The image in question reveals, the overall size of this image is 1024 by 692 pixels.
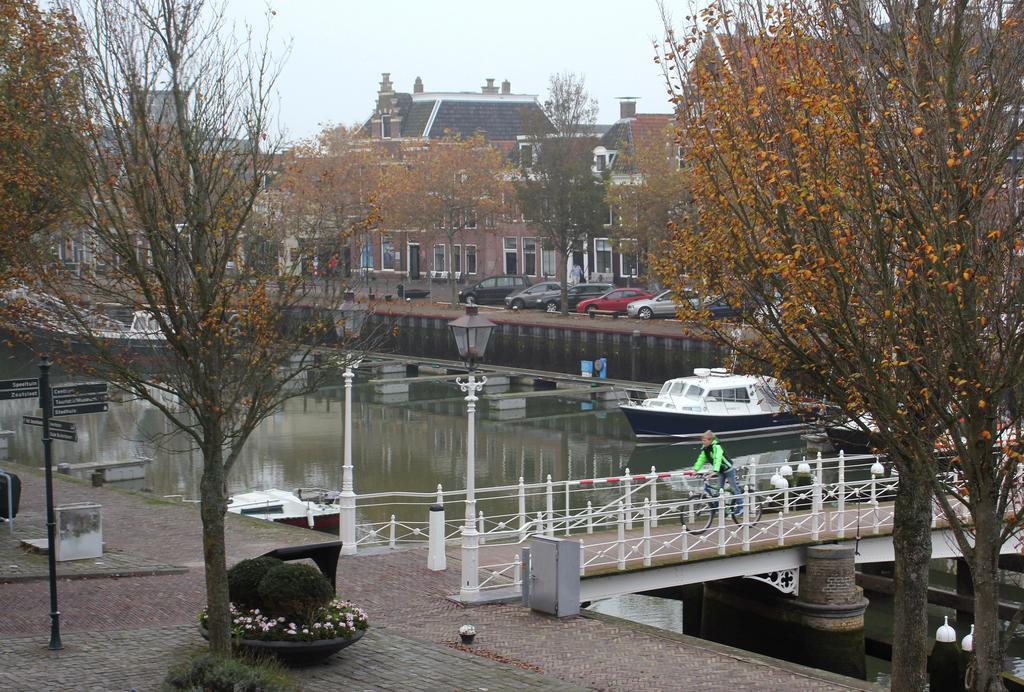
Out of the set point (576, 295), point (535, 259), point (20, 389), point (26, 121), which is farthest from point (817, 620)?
point (535, 259)

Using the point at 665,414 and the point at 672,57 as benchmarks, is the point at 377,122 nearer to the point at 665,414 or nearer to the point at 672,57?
the point at 665,414

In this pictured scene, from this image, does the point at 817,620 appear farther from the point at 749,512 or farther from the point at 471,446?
the point at 471,446

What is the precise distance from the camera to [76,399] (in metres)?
15.3

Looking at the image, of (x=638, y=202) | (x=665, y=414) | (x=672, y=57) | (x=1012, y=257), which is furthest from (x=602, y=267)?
(x=1012, y=257)

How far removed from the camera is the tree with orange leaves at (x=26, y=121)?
16.9 m

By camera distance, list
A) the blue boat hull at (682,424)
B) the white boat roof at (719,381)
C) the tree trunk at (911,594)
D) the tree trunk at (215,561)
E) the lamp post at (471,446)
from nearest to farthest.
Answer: the tree trunk at (215,561)
the tree trunk at (911,594)
the lamp post at (471,446)
the blue boat hull at (682,424)
the white boat roof at (719,381)

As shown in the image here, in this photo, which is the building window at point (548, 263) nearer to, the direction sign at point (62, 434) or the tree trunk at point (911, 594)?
the direction sign at point (62, 434)

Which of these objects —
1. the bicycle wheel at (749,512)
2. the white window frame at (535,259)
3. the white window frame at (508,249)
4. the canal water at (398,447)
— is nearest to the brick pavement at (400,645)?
the bicycle wheel at (749,512)

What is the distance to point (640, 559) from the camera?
64.7 feet

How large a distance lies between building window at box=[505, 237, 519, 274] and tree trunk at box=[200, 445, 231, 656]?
67501 mm

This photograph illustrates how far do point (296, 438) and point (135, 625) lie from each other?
30961mm

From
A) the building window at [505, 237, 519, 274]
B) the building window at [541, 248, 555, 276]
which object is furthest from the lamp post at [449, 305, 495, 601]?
the building window at [505, 237, 519, 274]

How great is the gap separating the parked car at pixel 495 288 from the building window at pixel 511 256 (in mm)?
6663

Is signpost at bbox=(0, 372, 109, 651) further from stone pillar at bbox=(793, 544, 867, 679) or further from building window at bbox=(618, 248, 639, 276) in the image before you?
building window at bbox=(618, 248, 639, 276)
